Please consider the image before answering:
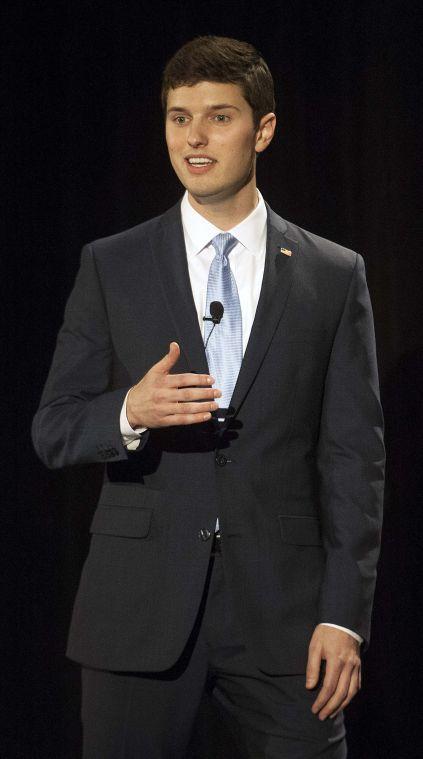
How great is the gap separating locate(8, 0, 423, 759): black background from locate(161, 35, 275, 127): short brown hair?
805 mm

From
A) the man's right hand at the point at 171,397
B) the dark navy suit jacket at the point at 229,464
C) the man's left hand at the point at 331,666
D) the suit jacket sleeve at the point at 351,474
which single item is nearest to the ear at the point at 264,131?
the dark navy suit jacket at the point at 229,464

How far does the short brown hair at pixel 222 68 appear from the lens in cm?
215

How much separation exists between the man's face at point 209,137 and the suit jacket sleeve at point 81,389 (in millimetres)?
268

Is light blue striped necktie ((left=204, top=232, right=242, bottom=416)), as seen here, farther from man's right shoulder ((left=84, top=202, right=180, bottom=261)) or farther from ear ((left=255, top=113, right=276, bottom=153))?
ear ((left=255, top=113, right=276, bottom=153))

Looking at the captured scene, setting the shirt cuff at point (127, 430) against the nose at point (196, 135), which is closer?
the shirt cuff at point (127, 430)

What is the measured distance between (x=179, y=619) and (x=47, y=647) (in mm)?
1122

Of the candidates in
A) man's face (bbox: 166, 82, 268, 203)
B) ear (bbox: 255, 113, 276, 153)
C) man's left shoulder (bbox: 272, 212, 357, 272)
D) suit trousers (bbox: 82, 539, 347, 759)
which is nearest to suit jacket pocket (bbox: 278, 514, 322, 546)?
suit trousers (bbox: 82, 539, 347, 759)

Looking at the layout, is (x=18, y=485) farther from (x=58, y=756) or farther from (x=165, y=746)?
(x=165, y=746)

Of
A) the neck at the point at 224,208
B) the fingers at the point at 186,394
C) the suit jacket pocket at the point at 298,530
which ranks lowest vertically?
the suit jacket pocket at the point at 298,530

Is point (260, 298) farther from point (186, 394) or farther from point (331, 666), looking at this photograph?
point (331, 666)

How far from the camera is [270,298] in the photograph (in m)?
2.10

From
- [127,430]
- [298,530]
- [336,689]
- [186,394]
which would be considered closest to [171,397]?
[186,394]

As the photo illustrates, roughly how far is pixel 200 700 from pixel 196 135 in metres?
1.09

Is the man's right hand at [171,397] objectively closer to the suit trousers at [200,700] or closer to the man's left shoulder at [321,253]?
the suit trousers at [200,700]
